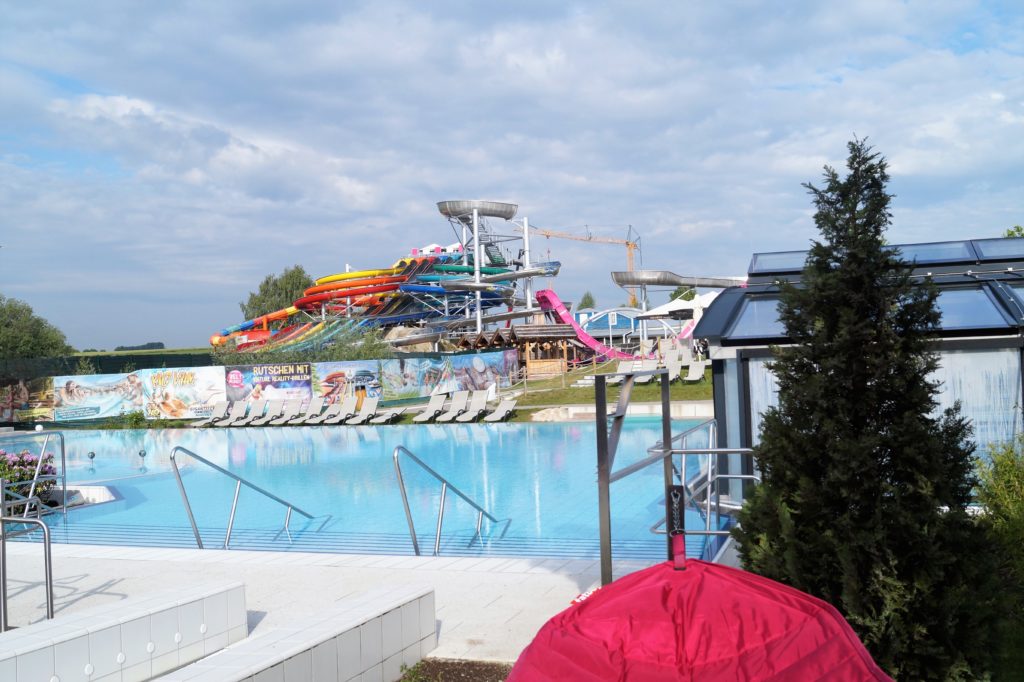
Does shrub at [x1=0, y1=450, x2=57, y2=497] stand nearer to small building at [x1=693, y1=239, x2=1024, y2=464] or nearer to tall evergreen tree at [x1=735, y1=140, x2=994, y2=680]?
small building at [x1=693, y1=239, x2=1024, y2=464]

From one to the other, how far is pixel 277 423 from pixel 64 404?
8749 mm

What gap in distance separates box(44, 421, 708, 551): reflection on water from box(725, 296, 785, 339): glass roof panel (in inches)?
121

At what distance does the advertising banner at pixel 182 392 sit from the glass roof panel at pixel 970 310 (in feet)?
78.3

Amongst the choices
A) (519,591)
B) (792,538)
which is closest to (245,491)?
(519,591)

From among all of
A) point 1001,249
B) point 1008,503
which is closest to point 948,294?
point 1001,249

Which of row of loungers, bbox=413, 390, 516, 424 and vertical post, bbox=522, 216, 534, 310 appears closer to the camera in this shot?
row of loungers, bbox=413, 390, 516, 424

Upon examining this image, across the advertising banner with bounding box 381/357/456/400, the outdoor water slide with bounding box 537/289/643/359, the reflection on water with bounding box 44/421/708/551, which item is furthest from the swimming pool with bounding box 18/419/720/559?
the outdoor water slide with bounding box 537/289/643/359

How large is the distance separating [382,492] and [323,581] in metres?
7.12

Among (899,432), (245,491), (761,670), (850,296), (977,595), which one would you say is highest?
(850,296)

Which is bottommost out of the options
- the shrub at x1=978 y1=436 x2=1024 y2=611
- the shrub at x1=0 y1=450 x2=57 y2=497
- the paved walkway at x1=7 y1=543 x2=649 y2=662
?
the paved walkway at x1=7 y1=543 x2=649 y2=662

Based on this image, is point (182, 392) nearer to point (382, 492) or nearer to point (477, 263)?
point (382, 492)

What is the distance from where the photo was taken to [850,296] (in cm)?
316

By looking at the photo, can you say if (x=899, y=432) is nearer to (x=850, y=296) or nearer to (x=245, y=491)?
(x=850, y=296)

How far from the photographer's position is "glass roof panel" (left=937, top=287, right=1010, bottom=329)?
22.2 ft
